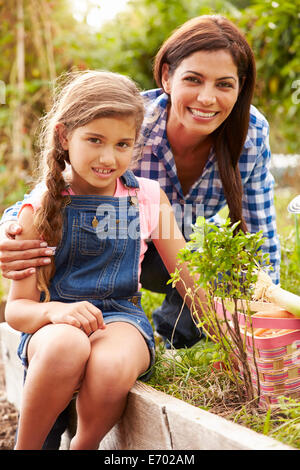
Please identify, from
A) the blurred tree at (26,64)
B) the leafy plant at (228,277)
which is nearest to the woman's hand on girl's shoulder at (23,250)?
the leafy plant at (228,277)

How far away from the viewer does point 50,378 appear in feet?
4.79

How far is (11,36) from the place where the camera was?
5230 mm

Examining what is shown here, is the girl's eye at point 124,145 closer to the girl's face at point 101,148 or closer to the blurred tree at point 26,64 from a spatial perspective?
the girl's face at point 101,148

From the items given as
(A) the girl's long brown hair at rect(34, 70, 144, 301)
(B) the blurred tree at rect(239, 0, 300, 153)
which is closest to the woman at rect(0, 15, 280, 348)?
(A) the girl's long brown hair at rect(34, 70, 144, 301)

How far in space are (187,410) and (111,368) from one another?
24cm

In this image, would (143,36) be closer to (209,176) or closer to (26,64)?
(26,64)

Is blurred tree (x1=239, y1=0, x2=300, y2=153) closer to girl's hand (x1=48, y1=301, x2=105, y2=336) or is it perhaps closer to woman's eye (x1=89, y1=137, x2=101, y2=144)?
woman's eye (x1=89, y1=137, x2=101, y2=144)

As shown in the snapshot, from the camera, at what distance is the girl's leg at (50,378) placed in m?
1.46

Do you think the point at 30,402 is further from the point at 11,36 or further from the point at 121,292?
the point at 11,36

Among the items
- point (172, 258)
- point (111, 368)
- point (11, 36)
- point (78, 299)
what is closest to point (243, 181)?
point (172, 258)

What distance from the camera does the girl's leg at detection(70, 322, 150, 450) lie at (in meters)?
1.52

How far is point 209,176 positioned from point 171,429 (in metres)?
1.24

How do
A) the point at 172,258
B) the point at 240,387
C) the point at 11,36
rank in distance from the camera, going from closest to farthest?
the point at 240,387 → the point at 172,258 → the point at 11,36

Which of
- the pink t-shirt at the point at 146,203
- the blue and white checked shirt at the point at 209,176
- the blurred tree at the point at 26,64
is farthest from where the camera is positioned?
the blurred tree at the point at 26,64
